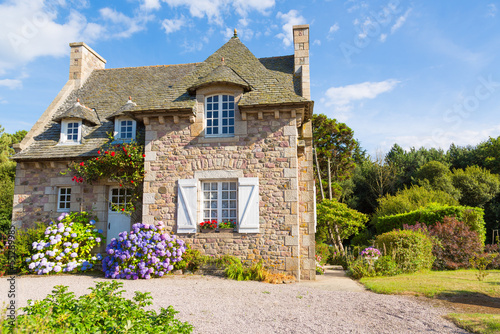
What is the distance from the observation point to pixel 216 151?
9.74m

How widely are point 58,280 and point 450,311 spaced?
8092 millimetres

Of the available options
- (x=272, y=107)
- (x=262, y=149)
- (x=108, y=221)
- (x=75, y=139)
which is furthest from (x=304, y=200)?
(x=75, y=139)

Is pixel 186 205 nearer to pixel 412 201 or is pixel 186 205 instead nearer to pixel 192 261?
pixel 192 261

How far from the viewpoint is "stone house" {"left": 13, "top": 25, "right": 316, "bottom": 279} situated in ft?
30.4

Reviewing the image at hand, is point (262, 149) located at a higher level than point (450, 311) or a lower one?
higher

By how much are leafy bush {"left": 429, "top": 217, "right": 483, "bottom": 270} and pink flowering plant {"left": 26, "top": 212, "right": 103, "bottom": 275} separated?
1006 cm

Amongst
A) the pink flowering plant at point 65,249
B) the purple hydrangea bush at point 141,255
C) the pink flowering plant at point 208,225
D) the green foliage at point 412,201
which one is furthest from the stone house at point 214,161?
the green foliage at point 412,201

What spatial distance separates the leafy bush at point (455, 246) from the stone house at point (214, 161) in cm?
433

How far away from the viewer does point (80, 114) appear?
37.7 feet

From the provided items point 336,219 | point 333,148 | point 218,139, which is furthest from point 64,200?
point 333,148

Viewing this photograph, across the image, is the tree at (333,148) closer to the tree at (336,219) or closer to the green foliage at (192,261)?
the tree at (336,219)

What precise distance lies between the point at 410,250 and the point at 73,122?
36.3 ft

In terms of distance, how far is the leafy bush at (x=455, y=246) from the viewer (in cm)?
1098

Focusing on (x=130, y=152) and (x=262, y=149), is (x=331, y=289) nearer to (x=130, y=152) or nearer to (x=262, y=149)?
(x=262, y=149)
